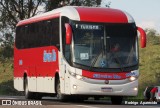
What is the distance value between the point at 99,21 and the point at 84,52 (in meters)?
1.46

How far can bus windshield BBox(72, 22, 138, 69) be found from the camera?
82.4 feet

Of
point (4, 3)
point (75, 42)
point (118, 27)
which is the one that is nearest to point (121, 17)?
point (118, 27)

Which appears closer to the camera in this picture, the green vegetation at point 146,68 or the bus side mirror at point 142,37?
the bus side mirror at point 142,37

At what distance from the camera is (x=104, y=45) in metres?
25.4

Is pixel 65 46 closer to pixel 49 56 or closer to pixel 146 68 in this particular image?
pixel 49 56

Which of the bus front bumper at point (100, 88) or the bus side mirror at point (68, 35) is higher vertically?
the bus side mirror at point (68, 35)

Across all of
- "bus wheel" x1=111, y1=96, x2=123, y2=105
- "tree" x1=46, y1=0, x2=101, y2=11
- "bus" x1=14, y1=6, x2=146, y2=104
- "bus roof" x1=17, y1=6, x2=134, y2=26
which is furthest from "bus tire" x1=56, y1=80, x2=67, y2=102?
"tree" x1=46, y1=0, x2=101, y2=11

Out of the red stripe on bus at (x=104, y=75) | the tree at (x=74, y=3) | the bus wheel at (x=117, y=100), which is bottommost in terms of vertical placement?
the bus wheel at (x=117, y=100)

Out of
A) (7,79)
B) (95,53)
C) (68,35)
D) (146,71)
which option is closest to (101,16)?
(95,53)

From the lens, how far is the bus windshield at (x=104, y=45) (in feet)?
82.4

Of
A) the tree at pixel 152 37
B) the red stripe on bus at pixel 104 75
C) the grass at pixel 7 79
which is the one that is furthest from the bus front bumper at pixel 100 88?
the tree at pixel 152 37

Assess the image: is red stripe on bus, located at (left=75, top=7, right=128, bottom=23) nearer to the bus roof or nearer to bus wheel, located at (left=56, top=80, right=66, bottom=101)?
the bus roof

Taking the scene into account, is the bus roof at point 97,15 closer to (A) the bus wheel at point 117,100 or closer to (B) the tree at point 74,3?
(A) the bus wheel at point 117,100

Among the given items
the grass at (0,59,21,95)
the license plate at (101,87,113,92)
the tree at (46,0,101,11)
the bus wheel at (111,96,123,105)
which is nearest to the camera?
the license plate at (101,87,113,92)
